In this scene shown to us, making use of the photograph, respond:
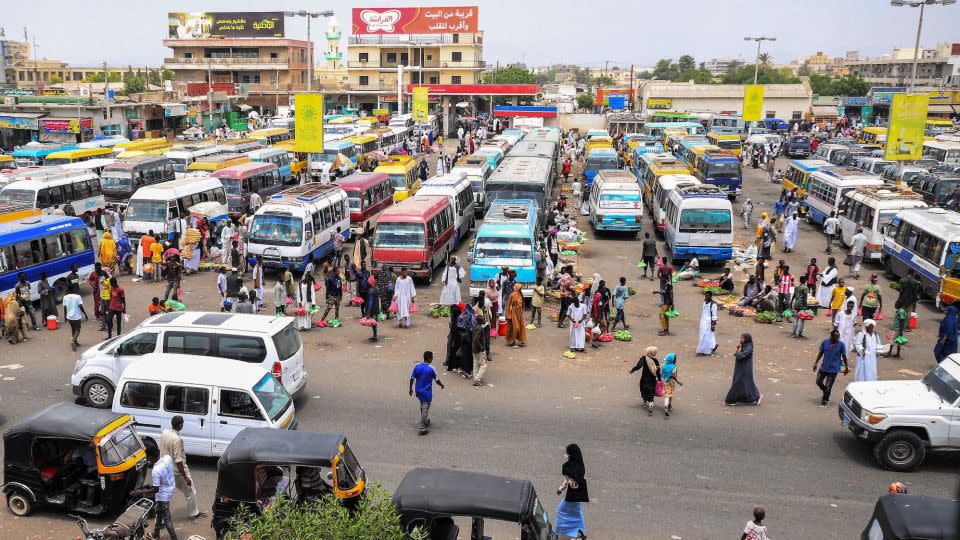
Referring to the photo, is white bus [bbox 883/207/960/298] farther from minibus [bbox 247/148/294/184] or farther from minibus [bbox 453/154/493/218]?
minibus [bbox 247/148/294/184]

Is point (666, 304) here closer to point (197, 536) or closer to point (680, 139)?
point (197, 536)

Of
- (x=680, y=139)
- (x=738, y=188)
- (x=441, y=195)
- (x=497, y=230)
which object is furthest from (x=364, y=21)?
(x=497, y=230)

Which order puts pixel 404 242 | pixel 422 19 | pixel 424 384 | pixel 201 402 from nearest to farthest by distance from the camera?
pixel 201 402 < pixel 424 384 < pixel 404 242 < pixel 422 19

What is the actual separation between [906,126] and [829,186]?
371 cm

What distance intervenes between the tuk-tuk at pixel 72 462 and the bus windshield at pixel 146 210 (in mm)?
15693

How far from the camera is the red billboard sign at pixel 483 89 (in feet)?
260

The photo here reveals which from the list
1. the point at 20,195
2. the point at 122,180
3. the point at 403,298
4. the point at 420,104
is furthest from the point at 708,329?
the point at 420,104

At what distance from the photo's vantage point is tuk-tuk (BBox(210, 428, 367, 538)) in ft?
28.4

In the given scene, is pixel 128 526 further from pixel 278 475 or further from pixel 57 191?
pixel 57 191

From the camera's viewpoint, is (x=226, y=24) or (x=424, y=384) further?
(x=226, y=24)

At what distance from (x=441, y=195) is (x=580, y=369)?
11.2 metres

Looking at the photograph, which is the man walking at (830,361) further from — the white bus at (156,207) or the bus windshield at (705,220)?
the white bus at (156,207)

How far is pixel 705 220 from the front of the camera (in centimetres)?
2367

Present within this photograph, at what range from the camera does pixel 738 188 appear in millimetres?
37312
